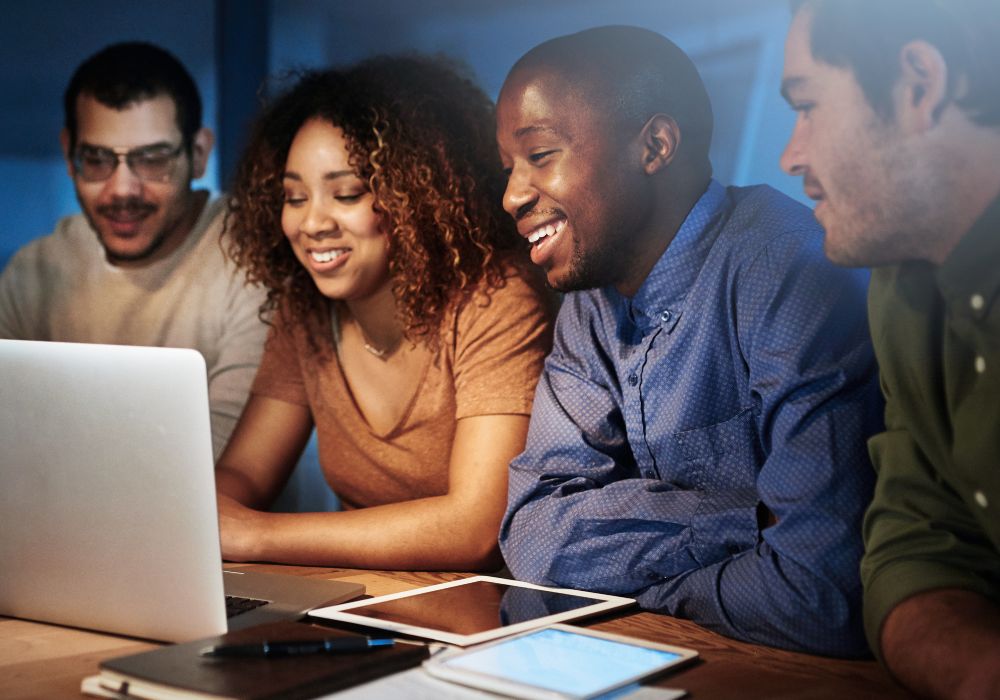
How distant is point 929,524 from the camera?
1.35 metres

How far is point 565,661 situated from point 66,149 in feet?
7.43

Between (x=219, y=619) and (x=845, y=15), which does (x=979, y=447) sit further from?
(x=219, y=619)

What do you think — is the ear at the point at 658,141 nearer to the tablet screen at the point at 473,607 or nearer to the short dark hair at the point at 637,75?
the short dark hair at the point at 637,75

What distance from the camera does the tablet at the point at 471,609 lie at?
140 cm

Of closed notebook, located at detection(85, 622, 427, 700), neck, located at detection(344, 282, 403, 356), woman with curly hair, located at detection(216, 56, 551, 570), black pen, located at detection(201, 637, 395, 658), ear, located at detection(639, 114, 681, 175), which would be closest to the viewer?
closed notebook, located at detection(85, 622, 427, 700)

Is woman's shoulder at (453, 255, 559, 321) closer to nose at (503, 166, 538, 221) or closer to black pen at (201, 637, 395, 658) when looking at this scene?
nose at (503, 166, 538, 221)

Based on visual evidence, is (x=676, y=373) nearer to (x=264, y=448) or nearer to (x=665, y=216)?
(x=665, y=216)

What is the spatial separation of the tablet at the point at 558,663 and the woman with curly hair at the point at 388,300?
0.68 metres

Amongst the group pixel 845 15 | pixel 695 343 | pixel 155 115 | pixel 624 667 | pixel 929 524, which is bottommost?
pixel 624 667

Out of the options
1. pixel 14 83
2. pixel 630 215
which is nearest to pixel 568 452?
pixel 630 215

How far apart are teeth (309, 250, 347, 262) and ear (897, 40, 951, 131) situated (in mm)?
1226

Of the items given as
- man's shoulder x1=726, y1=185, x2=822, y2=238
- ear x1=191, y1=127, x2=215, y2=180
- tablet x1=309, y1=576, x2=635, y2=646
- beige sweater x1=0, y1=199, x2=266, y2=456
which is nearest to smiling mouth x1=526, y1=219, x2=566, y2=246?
man's shoulder x1=726, y1=185, x2=822, y2=238

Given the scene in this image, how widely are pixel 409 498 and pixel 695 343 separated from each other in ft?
2.81

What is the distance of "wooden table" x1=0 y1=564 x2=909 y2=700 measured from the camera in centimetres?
122
